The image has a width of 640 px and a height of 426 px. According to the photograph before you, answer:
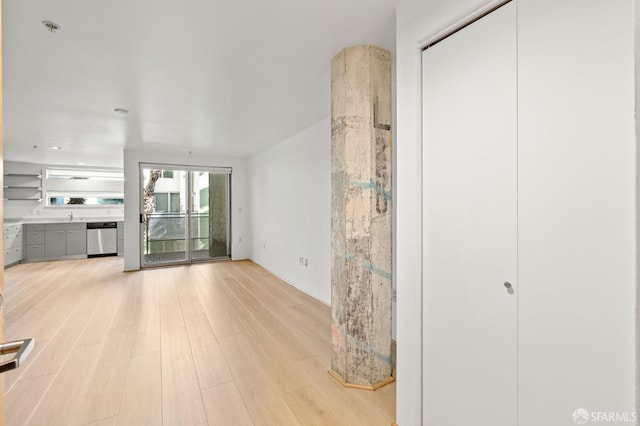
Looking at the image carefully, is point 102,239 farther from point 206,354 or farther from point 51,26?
point 51,26

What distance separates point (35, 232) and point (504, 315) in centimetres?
892

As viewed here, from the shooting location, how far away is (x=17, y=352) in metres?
0.67

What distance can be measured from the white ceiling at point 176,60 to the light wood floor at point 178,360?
Answer: 237 centimetres

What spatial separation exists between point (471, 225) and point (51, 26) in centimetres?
270

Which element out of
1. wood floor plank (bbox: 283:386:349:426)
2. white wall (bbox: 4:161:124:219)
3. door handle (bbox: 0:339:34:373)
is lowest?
wood floor plank (bbox: 283:386:349:426)

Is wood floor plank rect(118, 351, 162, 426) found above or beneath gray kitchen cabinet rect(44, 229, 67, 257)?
beneath

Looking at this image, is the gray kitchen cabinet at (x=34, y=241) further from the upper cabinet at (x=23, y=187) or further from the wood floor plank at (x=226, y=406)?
the wood floor plank at (x=226, y=406)

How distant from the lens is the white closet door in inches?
47.9

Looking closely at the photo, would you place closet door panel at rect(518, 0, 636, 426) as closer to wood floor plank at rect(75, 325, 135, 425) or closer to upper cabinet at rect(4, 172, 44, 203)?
wood floor plank at rect(75, 325, 135, 425)

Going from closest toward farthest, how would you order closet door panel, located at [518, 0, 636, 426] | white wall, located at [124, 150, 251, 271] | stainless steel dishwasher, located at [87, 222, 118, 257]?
closet door panel, located at [518, 0, 636, 426]
white wall, located at [124, 150, 251, 271]
stainless steel dishwasher, located at [87, 222, 118, 257]

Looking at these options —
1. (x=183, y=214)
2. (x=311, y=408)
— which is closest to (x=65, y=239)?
(x=183, y=214)

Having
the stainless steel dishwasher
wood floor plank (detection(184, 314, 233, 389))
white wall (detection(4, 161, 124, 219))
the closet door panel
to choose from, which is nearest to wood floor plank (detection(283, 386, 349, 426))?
wood floor plank (detection(184, 314, 233, 389))

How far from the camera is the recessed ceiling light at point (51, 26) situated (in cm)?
179

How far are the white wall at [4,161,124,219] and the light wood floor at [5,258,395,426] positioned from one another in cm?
348
